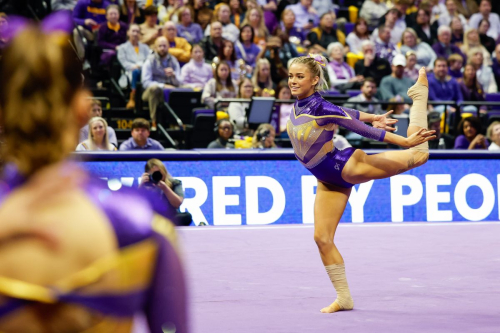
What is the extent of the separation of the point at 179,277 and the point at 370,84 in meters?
10.7

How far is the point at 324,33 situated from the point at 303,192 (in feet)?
17.2

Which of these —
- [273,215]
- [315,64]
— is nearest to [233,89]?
[273,215]

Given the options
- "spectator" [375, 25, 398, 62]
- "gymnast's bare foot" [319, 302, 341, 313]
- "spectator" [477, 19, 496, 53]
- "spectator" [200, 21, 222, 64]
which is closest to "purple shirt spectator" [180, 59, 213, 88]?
"spectator" [200, 21, 222, 64]

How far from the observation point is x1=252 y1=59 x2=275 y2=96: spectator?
1161 cm

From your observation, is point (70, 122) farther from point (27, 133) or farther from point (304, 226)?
point (304, 226)

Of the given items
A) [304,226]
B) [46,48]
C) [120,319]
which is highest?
[46,48]

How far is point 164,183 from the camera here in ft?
25.9

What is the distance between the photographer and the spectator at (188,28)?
12.2m

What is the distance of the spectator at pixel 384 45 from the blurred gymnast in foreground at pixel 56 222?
1265 centimetres

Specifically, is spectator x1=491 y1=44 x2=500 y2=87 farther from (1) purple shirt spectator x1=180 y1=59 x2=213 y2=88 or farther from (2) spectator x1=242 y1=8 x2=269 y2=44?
(1) purple shirt spectator x1=180 y1=59 x2=213 y2=88

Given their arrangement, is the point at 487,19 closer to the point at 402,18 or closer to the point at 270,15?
the point at 402,18

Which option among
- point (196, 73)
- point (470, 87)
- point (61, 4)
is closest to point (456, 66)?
point (470, 87)

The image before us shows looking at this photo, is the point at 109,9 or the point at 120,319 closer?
the point at 120,319

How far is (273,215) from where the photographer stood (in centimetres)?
905
